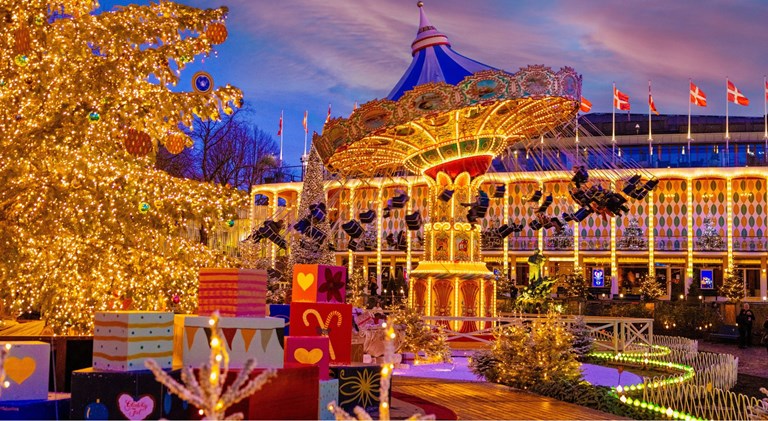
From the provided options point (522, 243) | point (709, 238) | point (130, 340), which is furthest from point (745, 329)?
point (130, 340)

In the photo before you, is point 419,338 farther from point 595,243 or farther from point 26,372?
point 595,243

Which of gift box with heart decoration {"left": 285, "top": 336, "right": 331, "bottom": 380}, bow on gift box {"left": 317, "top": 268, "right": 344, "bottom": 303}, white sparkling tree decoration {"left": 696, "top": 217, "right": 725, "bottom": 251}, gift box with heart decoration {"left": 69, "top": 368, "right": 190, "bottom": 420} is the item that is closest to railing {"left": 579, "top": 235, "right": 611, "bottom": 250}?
white sparkling tree decoration {"left": 696, "top": 217, "right": 725, "bottom": 251}

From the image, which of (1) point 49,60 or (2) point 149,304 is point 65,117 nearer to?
(1) point 49,60

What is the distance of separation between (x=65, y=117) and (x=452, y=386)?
7.21 m

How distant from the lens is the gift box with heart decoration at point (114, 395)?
21.4ft

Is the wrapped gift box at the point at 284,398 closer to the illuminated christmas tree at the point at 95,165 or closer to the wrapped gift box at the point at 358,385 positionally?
the wrapped gift box at the point at 358,385

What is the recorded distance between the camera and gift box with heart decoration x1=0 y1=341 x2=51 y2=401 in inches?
265

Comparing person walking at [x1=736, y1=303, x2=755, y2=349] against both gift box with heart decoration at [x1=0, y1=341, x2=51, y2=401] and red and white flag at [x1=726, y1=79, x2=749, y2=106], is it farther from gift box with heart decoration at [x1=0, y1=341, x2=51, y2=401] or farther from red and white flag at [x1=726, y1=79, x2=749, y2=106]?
gift box with heart decoration at [x1=0, y1=341, x2=51, y2=401]

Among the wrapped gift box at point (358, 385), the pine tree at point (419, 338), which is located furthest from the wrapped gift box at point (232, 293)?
the pine tree at point (419, 338)

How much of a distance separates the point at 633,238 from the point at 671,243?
6.55 feet

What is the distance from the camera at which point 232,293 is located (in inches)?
303

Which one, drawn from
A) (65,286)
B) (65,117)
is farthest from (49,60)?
(65,286)

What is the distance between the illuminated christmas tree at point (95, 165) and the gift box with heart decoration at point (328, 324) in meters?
2.38

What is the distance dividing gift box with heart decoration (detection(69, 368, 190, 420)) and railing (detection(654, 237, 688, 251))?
40351 mm
